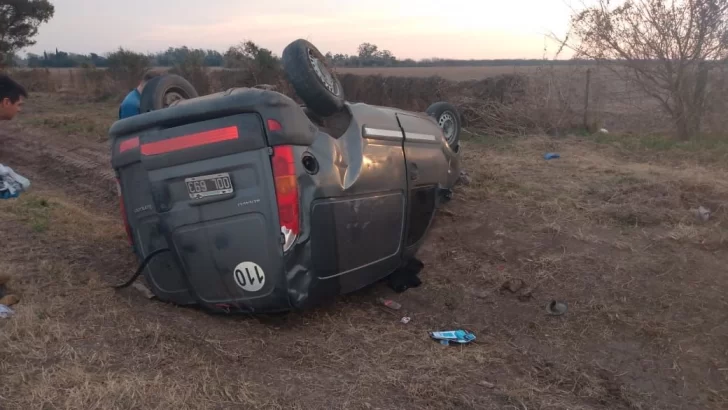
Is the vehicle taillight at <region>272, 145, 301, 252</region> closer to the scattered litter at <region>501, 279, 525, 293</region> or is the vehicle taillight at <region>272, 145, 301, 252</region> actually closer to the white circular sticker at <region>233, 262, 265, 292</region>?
the white circular sticker at <region>233, 262, 265, 292</region>

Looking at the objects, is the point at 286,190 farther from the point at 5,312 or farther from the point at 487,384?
the point at 5,312

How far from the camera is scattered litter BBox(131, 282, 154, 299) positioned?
427 centimetres

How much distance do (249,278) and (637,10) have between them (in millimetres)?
9726

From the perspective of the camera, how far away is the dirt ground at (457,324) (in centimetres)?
312

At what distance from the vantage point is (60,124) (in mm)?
13945

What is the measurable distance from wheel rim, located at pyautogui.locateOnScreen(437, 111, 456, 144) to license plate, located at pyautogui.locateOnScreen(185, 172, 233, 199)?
143 inches

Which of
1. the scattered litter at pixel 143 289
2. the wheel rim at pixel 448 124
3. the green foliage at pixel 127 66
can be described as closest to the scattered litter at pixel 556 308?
the wheel rim at pixel 448 124

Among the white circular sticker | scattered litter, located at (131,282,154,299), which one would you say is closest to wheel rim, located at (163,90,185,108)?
scattered litter, located at (131,282,154,299)

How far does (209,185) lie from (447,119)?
3.78 meters

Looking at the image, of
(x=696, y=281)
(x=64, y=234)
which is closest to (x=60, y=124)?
(x=64, y=234)

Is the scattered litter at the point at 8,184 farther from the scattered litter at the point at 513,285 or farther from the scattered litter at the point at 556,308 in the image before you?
the scattered litter at the point at 556,308

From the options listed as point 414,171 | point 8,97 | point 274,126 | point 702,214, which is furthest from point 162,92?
point 702,214

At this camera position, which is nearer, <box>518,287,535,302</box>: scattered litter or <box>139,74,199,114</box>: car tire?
<box>139,74,199,114</box>: car tire

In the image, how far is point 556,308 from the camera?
14.3ft
